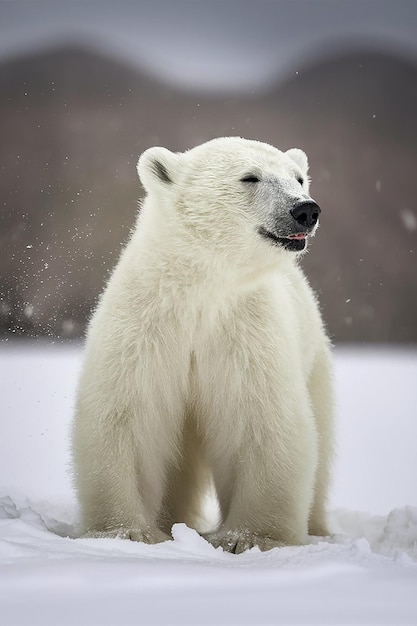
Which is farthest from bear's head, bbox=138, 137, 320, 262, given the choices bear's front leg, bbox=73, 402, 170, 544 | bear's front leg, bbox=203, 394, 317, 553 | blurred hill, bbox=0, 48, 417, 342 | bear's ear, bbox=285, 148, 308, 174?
blurred hill, bbox=0, 48, 417, 342

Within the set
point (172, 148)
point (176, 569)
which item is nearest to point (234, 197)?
point (176, 569)

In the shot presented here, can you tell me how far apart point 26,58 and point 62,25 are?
2.27 feet

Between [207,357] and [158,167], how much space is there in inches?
30.8

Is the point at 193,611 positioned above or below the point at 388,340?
below

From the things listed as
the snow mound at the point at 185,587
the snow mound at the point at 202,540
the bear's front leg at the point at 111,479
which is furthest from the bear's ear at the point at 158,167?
Answer: the snow mound at the point at 185,587

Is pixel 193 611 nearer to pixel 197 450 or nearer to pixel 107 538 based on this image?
pixel 107 538

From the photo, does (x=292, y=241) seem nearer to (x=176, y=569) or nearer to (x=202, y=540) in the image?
(x=202, y=540)

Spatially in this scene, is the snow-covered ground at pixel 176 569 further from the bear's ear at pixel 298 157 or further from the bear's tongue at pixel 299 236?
the bear's ear at pixel 298 157

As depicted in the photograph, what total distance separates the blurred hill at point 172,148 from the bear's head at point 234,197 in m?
0.99

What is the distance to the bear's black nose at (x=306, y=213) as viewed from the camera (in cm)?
308

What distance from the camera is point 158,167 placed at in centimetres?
339

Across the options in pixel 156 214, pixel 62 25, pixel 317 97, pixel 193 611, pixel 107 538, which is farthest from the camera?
pixel 317 97

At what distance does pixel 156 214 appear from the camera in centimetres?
339

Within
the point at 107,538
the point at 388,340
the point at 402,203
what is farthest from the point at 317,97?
the point at 107,538
